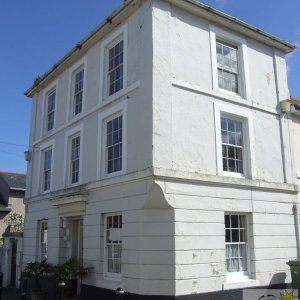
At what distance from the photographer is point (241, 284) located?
11.7 metres

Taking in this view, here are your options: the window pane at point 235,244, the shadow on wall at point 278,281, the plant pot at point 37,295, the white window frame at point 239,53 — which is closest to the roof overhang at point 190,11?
the white window frame at point 239,53

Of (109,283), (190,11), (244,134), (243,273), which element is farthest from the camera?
(244,134)

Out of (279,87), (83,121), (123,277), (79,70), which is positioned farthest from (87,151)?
(279,87)

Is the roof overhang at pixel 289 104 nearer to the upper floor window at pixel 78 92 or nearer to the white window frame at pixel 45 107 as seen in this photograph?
the upper floor window at pixel 78 92

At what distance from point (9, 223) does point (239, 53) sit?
18.6 m

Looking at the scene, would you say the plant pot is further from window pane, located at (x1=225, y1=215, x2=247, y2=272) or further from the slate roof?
the slate roof

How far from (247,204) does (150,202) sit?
344 centimetres

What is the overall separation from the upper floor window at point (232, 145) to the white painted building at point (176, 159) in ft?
0.11

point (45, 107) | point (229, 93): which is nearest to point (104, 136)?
point (229, 93)

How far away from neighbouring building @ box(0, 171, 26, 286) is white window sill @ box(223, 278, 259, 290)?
1079cm

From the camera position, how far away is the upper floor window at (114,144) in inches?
500

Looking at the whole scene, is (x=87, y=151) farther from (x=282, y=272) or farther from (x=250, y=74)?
(x=282, y=272)

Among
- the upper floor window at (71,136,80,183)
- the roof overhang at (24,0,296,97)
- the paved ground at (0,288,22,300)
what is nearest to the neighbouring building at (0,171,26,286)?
the paved ground at (0,288,22,300)

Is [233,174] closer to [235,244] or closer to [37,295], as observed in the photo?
[235,244]
